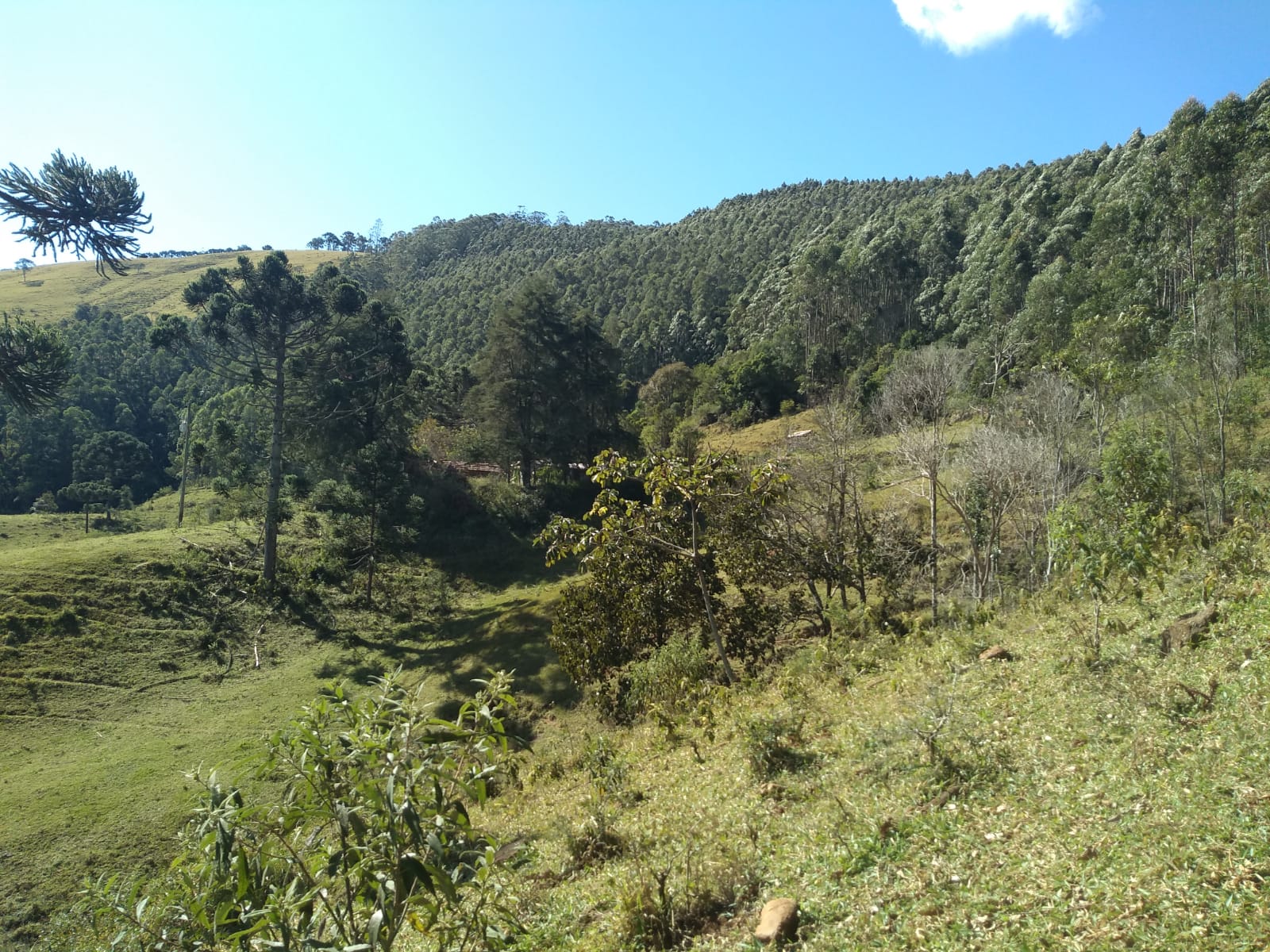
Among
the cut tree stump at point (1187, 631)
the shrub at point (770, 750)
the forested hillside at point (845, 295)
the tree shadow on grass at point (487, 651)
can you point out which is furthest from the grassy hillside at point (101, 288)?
A: the cut tree stump at point (1187, 631)

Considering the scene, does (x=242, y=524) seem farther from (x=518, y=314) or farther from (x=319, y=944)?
(x=319, y=944)

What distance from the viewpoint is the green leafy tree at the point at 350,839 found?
2385 millimetres

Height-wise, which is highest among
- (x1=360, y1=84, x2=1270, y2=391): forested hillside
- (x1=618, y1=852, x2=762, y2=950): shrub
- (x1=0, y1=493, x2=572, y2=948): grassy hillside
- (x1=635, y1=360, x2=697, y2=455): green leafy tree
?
(x1=360, y1=84, x2=1270, y2=391): forested hillside

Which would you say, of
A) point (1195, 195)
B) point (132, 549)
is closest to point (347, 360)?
point (132, 549)

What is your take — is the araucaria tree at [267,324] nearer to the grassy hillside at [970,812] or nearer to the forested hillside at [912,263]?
the grassy hillside at [970,812]

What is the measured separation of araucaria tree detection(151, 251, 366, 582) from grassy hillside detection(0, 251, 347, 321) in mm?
62188

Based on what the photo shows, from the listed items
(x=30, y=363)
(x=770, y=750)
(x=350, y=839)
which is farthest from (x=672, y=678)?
(x=30, y=363)

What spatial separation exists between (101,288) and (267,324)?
87581 millimetres

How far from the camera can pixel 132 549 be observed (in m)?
21.3

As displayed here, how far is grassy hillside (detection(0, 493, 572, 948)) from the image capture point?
36.5 feet

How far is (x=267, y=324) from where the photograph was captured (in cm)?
2491

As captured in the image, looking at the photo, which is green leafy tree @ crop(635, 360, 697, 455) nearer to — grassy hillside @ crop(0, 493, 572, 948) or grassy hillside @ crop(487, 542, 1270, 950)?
grassy hillside @ crop(0, 493, 572, 948)

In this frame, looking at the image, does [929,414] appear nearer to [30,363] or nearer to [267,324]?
[267,324]

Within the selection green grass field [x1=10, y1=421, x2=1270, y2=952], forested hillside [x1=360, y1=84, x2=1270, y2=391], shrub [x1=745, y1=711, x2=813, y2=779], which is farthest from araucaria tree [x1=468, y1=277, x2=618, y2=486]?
shrub [x1=745, y1=711, x2=813, y2=779]
